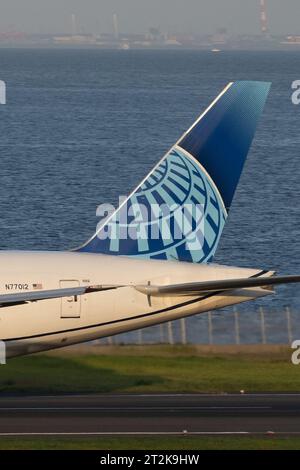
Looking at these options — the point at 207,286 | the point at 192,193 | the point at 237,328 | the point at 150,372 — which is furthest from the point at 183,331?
the point at 207,286

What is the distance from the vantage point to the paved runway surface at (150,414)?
46688 mm

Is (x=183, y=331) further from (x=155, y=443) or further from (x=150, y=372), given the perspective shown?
(x=155, y=443)

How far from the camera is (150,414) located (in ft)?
163

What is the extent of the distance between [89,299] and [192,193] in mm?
5870

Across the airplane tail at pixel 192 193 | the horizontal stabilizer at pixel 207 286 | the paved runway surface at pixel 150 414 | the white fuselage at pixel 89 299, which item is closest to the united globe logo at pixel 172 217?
the airplane tail at pixel 192 193

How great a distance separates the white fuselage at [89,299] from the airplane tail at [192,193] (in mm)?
1194

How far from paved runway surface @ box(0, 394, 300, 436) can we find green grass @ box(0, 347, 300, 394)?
7.58 ft

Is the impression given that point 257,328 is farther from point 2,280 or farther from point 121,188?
point 121,188

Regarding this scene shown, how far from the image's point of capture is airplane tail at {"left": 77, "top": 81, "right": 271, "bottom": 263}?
5281 cm

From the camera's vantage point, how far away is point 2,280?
50000 millimetres

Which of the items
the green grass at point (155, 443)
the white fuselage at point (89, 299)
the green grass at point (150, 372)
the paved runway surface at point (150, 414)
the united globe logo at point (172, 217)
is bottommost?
the green grass at point (155, 443)

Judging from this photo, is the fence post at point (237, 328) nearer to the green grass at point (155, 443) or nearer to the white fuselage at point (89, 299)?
the white fuselage at point (89, 299)
